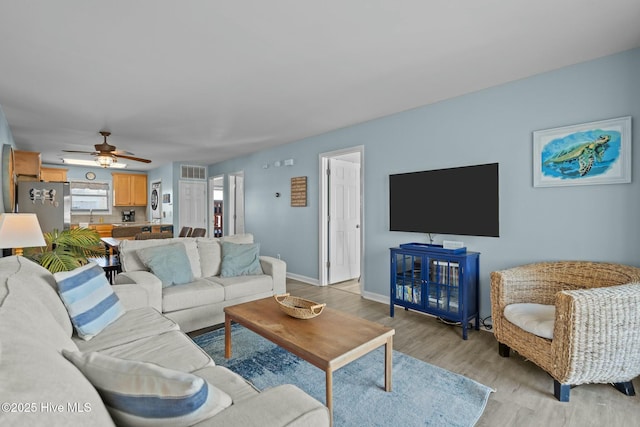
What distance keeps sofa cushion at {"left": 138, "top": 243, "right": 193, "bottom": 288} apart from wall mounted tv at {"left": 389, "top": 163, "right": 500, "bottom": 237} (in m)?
2.47

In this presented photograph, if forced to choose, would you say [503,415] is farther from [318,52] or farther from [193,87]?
[193,87]

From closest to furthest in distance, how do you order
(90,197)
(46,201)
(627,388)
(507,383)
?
1. (627,388)
2. (507,383)
3. (46,201)
4. (90,197)

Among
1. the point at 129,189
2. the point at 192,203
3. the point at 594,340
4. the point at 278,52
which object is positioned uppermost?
the point at 278,52

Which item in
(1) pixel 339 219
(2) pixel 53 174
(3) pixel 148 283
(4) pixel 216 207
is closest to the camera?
(3) pixel 148 283

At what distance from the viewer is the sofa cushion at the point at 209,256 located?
11.8ft

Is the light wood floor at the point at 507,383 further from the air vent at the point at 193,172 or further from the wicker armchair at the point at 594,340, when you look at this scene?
the air vent at the point at 193,172

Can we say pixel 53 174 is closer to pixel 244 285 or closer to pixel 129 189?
pixel 129 189

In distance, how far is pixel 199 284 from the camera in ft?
10.6

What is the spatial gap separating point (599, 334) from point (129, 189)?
10.1 metres

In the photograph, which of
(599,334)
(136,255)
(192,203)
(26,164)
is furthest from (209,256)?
(192,203)

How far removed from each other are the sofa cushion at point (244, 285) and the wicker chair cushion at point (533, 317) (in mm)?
2350

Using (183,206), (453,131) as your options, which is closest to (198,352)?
(453,131)

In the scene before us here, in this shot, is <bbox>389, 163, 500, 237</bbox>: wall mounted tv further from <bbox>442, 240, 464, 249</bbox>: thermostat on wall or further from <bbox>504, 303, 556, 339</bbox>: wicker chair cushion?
<bbox>504, 303, 556, 339</bbox>: wicker chair cushion

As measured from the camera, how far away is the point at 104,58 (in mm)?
2580
